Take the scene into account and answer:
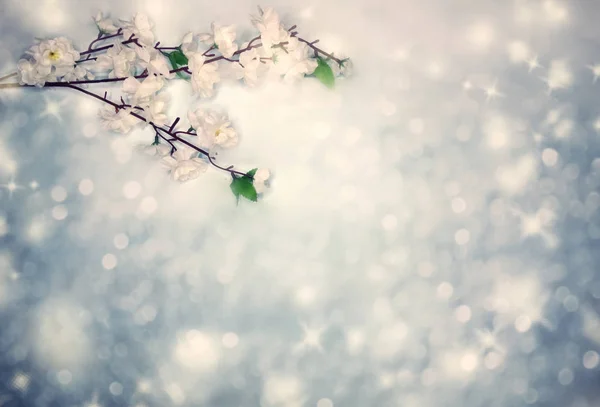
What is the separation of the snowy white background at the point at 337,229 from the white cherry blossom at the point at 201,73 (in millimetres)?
258

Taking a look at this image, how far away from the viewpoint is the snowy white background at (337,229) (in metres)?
1.05

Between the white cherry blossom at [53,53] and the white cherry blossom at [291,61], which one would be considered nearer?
the white cherry blossom at [53,53]

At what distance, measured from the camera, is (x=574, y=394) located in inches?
48.1

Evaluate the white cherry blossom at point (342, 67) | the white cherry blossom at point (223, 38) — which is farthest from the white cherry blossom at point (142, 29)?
the white cherry blossom at point (342, 67)

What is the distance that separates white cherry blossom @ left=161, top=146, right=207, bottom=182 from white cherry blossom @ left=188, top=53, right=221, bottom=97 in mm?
140

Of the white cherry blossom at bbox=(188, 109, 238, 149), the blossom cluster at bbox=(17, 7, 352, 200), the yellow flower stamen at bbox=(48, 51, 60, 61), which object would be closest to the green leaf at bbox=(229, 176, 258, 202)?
the blossom cluster at bbox=(17, 7, 352, 200)

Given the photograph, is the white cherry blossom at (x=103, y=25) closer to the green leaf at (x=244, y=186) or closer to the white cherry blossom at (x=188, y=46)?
the white cherry blossom at (x=188, y=46)

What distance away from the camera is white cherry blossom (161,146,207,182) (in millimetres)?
853

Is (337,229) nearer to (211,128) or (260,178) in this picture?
(260,178)

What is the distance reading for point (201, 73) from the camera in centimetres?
81

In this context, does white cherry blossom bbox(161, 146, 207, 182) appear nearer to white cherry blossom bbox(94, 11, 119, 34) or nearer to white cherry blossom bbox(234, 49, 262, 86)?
white cherry blossom bbox(234, 49, 262, 86)

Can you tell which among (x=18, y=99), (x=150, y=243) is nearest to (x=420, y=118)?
(x=150, y=243)

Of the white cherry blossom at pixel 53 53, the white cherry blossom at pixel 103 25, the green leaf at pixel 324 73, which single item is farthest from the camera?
the green leaf at pixel 324 73

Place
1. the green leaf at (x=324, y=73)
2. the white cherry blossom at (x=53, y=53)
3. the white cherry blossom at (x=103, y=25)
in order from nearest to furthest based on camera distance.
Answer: the white cherry blossom at (x=53, y=53) → the white cherry blossom at (x=103, y=25) → the green leaf at (x=324, y=73)
